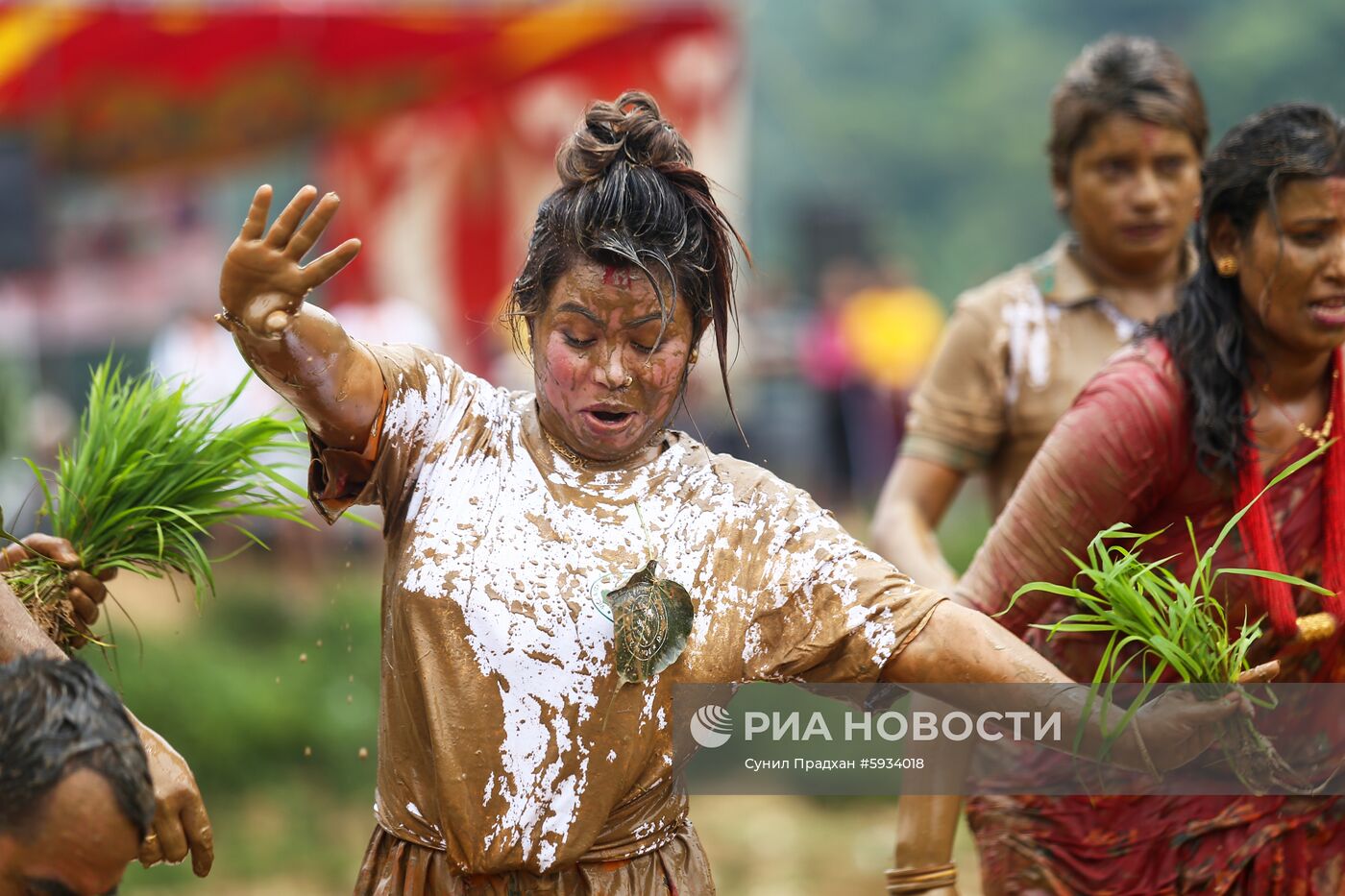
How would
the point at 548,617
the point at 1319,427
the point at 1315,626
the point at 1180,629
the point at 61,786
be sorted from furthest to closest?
the point at 1319,427, the point at 1315,626, the point at 1180,629, the point at 548,617, the point at 61,786

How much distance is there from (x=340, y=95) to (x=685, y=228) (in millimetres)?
9960

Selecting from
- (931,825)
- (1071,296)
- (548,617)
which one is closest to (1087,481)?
(931,825)

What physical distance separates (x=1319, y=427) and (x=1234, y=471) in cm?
25

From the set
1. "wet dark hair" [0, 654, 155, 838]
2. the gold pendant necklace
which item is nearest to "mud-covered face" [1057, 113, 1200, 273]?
the gold pendant necklace

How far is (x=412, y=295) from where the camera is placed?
12398 mm

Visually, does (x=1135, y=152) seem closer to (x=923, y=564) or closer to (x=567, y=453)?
(x=923, y=564)

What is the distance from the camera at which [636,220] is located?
9.91 ft

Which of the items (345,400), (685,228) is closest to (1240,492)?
(685,228)

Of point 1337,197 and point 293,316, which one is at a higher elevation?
point 1337,197

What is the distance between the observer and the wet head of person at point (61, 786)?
8.09ft

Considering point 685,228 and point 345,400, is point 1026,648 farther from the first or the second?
point 345,400

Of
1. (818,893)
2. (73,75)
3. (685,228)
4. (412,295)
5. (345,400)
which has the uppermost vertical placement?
(73,75)

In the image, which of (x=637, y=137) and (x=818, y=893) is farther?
(x=818, y=893)

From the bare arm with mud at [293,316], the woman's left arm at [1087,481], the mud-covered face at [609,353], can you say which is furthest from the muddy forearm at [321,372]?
the woman's left arm at [1087,481]
